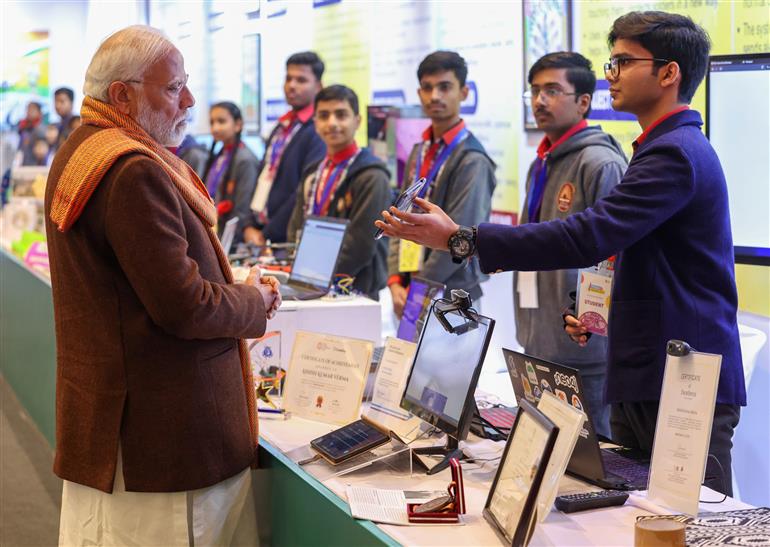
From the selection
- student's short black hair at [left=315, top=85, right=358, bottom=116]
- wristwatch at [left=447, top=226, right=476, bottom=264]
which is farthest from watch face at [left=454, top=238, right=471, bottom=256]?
student's short black hair at [left=315, top=85, right=358, bottom=116]

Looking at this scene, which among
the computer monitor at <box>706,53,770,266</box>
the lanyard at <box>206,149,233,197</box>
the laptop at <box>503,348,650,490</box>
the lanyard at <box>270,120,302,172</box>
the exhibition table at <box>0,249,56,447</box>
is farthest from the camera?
the lanyard at <box>206,149,233,197</box>

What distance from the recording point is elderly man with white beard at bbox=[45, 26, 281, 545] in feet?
6.09

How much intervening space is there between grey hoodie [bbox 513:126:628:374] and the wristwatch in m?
1.02

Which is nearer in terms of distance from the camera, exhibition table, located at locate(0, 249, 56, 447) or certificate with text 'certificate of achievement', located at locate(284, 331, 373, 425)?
certificate with text 'certificate of achievement', located at locate(284, 331, 373, 425)

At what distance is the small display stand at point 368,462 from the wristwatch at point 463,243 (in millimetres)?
443

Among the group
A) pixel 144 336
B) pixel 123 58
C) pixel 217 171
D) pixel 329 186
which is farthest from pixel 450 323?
pixel 217 171

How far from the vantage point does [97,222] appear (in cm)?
187

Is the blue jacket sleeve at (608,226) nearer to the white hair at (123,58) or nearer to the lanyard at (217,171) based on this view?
the white hair at (123,58)

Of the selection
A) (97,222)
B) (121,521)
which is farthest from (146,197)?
(121,521)

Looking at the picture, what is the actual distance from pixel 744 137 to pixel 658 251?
1064mm

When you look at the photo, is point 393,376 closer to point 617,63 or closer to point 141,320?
point 141,320

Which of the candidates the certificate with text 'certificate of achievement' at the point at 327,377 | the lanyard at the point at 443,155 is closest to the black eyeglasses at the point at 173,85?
the certificate with text 'certificate of achievement' at the point at 327,377

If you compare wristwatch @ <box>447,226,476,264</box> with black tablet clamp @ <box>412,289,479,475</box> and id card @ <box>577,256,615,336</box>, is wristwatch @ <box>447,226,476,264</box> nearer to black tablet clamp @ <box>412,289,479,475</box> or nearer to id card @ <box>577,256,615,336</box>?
black tablet clamp @ <box>412,289,479,475</box>

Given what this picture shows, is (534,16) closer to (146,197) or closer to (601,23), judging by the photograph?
(601,23)
